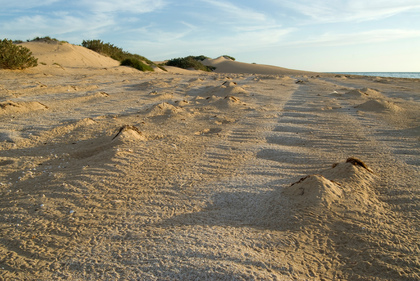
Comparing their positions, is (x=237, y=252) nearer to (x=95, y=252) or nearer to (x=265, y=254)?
(x=265, y=254)

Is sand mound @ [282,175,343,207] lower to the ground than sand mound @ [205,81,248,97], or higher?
lower

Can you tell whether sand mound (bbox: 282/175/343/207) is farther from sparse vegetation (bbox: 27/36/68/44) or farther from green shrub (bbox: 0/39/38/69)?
sparse vegetation (bbox: 27/36/68/44)

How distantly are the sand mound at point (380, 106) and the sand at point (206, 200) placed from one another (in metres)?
0.88

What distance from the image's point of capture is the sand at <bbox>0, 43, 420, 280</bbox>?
56.8 inches

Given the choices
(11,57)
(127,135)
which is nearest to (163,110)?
(127,135)

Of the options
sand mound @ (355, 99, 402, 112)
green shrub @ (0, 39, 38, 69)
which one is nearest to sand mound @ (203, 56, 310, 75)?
green shrub @ (0, 39, 38, 69)

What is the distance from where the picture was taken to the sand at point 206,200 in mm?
1443

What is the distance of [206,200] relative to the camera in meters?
2.07

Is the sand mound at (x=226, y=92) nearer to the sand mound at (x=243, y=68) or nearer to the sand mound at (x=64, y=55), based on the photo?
the sand mound at (x=64, y=55)

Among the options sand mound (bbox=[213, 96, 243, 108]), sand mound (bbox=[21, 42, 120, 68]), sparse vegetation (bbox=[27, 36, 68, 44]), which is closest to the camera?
sand mound (bbox=[213, 96, 243, 108])

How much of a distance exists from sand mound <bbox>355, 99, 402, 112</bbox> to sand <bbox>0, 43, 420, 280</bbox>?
0.88 m

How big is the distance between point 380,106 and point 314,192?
4.16 metres

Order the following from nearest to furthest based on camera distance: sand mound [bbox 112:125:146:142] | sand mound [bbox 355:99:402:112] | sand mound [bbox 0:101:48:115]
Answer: sand mound [bbox 112:125:146:142]
sand mound [bbox 0:101:48:115]
sand mound [bbox 355:99:402:112]

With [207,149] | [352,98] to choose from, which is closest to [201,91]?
[352,98]
